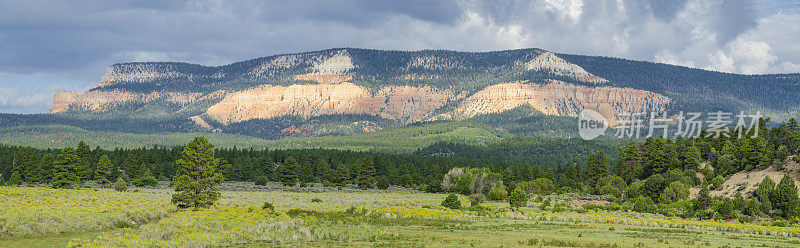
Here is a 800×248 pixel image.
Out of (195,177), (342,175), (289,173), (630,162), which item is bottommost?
(289,173)

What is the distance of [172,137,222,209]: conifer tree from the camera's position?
61094 millimetres

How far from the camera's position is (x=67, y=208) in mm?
53688

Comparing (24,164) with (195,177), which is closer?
(195,177)

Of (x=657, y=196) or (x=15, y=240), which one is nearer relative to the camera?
(x=15, y=240)

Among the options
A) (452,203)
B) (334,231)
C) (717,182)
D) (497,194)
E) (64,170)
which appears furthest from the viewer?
(497,194)

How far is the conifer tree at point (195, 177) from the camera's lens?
6109 cm

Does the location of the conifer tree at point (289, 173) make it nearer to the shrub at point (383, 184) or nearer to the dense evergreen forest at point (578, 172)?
the dense evergreen forest at point (578, 172)

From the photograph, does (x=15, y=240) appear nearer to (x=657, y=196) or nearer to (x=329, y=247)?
(x=329, y=247)

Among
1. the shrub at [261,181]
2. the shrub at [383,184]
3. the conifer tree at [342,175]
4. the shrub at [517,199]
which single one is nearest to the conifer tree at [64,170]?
the shrub at [261,181]

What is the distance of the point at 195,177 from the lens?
6278 centimetres

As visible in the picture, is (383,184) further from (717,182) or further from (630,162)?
(717,182)

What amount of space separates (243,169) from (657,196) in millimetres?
95067

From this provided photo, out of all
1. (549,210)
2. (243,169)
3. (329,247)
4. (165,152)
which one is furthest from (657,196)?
(165,152)

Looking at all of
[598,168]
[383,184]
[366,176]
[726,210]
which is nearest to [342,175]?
[366,176]
